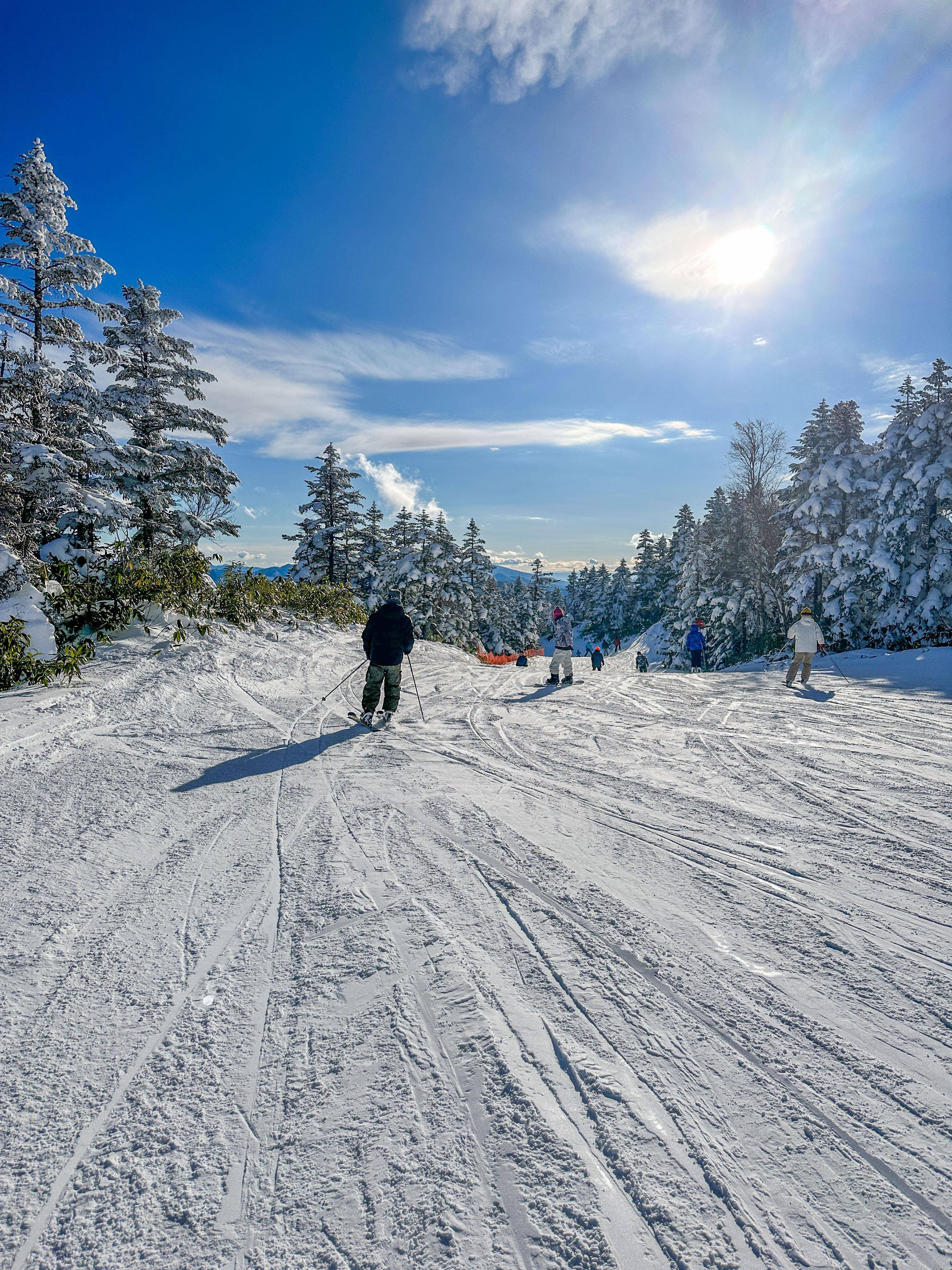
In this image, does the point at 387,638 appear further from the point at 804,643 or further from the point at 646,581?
the point at 646,581

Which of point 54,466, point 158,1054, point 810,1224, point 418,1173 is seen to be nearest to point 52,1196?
point 158,1054

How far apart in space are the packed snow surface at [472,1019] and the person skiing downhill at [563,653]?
735cm

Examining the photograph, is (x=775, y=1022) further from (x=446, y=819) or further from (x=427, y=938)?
(x=446, y=819)

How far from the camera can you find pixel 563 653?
12.7 metres

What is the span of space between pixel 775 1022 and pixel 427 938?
159cm

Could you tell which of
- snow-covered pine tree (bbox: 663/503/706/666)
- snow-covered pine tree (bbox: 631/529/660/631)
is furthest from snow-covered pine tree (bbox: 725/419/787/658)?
snow-covered pine tree (bbox: 631/529/660/631)

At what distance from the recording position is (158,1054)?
209cm

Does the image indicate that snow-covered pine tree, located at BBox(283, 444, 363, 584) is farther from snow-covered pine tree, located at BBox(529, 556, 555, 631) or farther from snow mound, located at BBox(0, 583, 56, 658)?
snow-covered pine tree, located at BBox(529, 556, 555, 631)

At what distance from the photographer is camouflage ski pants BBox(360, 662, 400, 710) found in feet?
25.6

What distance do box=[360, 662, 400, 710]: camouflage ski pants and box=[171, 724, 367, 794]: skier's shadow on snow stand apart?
0.90 m

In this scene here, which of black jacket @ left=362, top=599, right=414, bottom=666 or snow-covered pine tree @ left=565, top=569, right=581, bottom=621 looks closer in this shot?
black jacket @ left=362, top=599, right=414, bottom=666

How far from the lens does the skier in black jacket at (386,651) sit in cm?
774

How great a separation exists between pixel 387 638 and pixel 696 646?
47.9 ft

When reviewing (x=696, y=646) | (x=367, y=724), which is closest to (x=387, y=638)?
(x=367, y=724)
